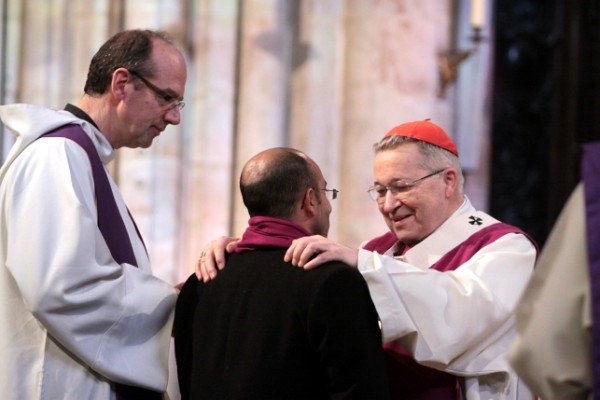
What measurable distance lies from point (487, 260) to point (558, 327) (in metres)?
1.29

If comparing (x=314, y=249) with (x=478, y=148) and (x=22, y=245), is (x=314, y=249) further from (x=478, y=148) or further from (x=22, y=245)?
(x=478, y=148)

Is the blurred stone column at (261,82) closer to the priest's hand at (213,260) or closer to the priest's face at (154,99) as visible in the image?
the priest's face at (154,99)

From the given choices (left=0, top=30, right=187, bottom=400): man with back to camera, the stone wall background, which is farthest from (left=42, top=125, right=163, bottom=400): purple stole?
the stone wall background

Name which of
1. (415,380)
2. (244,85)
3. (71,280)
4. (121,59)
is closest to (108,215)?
(71,280)

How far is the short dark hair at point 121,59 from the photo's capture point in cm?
360

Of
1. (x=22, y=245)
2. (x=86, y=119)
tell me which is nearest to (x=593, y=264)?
(x=22, y=245)

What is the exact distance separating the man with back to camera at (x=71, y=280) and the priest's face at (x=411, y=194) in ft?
2.92

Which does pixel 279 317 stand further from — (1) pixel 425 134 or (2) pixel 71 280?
(1) pixel 425 134

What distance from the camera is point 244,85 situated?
583 cm

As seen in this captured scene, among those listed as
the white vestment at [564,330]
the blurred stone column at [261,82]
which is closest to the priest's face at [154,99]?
the white vestment at [564,330]

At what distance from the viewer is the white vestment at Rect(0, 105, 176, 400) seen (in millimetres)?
3162

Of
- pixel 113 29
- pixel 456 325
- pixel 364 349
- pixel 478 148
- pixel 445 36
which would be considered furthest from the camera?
pixel 478 148

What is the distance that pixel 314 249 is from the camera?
2826 millimetres

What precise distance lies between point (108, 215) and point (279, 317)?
35.4 inches
